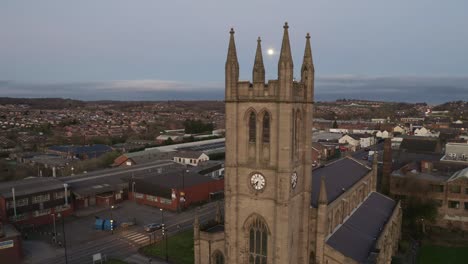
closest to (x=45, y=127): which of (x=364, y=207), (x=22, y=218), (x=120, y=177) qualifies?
(x=120, y=177)

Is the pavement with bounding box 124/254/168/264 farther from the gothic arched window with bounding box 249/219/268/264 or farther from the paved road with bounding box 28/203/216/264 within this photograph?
the gothic arched window with bounding box 249/219/268/264

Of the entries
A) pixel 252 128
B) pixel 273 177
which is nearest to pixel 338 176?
pixel 273 177

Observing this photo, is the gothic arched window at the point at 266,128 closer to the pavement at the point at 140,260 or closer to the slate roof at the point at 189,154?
the pavement at the point at 140,260

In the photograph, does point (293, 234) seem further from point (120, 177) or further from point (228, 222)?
point (120, 177)

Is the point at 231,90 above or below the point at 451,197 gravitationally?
above

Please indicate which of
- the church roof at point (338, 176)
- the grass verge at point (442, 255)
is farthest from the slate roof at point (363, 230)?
the grass verge at point (442, 255)

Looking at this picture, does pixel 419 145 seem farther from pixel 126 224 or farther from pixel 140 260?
pixel 140 260
